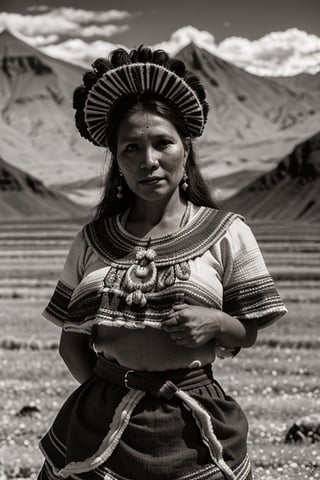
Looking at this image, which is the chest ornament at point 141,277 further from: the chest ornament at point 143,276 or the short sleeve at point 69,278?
the short sleeve at point 69,278

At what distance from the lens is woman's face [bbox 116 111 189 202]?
10.2ft

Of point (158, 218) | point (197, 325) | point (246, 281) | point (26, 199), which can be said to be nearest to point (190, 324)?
point (197, 325)

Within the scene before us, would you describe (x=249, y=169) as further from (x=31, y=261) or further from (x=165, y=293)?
(x=165, y=293)

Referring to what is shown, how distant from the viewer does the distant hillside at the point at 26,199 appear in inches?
4432

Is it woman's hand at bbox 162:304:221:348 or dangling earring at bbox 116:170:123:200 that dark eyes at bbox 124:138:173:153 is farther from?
woman's hand at bbox 162:304:221:348

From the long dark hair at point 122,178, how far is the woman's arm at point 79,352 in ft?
1.58

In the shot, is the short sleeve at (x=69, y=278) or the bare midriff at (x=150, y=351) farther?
the short sleeve at (x=69, y=278)

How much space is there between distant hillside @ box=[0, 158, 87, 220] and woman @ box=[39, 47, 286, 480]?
105859 mm

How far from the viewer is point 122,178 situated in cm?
338

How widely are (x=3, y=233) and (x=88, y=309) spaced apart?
71755 mm

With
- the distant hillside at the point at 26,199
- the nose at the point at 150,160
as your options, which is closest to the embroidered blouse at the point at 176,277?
the nose at the point at 150,160

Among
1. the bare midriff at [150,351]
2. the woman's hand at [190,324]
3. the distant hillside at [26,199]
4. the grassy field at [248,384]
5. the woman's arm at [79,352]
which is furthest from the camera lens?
→ the distant hillside at [26,199]

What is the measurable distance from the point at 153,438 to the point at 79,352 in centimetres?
54

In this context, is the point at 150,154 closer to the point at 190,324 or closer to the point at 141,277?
the point at 141,277
